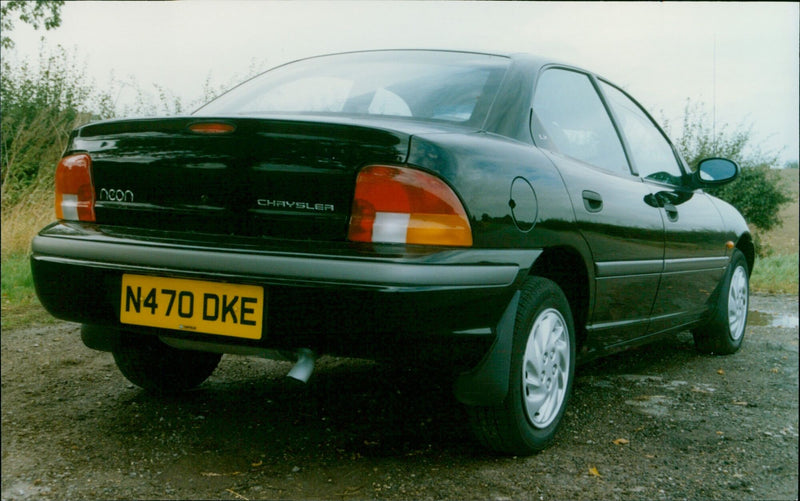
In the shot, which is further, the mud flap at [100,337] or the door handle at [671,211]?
the door handle at [671,211]

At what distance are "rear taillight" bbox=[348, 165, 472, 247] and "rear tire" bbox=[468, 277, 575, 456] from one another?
1.78 feet

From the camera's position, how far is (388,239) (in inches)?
90.8

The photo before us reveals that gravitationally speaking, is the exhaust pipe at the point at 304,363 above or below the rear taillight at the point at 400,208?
below

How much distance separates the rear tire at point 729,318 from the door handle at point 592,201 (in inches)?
77.5

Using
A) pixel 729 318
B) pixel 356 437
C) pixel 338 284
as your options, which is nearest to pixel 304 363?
pixel 338 284

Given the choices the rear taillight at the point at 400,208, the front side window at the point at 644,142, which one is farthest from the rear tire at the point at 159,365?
the front side window at the point at 644,142

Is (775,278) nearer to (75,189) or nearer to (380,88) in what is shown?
(380,88)

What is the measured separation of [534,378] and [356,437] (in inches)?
27.9

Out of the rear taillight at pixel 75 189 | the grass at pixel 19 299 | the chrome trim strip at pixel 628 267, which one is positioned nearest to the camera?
the rear taillight at pixel 75 189

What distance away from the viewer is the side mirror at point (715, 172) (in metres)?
4.30

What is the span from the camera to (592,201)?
3.12m

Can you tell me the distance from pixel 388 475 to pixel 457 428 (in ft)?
2.05

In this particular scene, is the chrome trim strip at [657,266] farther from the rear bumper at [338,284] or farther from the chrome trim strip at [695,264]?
the rear bumper at [338,284]

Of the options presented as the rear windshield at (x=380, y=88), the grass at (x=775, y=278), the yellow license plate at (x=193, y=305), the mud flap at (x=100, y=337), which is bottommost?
the grass at (x=775, y=278)
